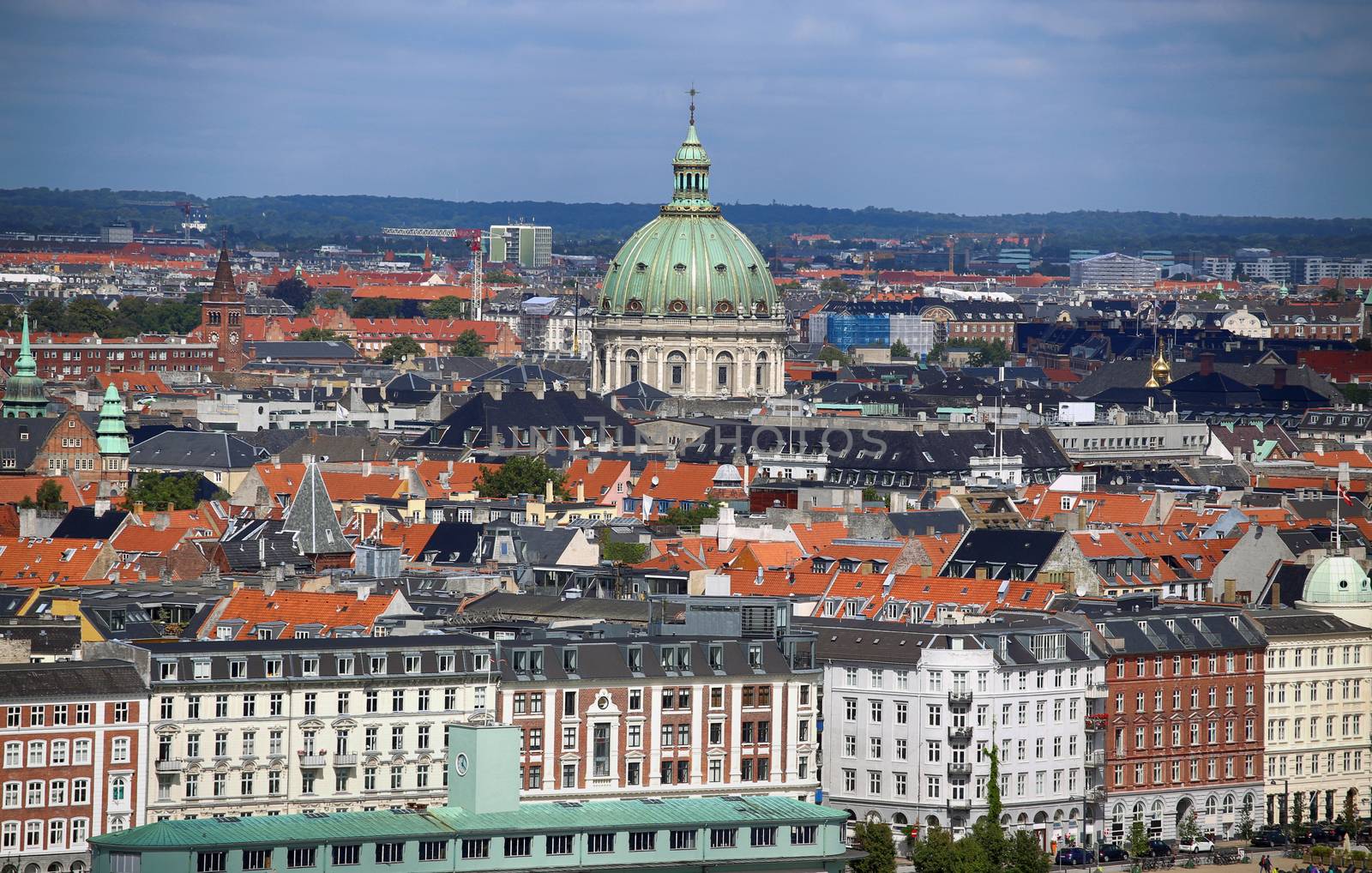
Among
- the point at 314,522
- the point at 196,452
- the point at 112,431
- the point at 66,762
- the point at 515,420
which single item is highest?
the point at 314,522

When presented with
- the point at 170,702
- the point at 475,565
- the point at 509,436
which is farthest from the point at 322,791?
the point at 509,436

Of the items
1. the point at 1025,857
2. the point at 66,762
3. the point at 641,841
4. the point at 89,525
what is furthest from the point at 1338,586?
the point at 89,525

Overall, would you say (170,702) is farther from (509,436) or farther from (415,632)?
(509,436)

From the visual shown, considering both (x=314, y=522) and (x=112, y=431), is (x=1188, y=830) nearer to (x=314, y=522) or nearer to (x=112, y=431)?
(x=314, y=522)

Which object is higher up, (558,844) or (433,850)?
(433,850)

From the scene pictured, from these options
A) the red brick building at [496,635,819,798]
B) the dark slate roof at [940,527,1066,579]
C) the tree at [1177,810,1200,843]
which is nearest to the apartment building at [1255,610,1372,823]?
the tree at [1177,810,1200,843]

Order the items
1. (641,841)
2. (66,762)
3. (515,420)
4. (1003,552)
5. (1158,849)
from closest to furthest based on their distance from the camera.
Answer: (641,841)
(66,762)
(1158,849)
(1003,552)
(515,420)
